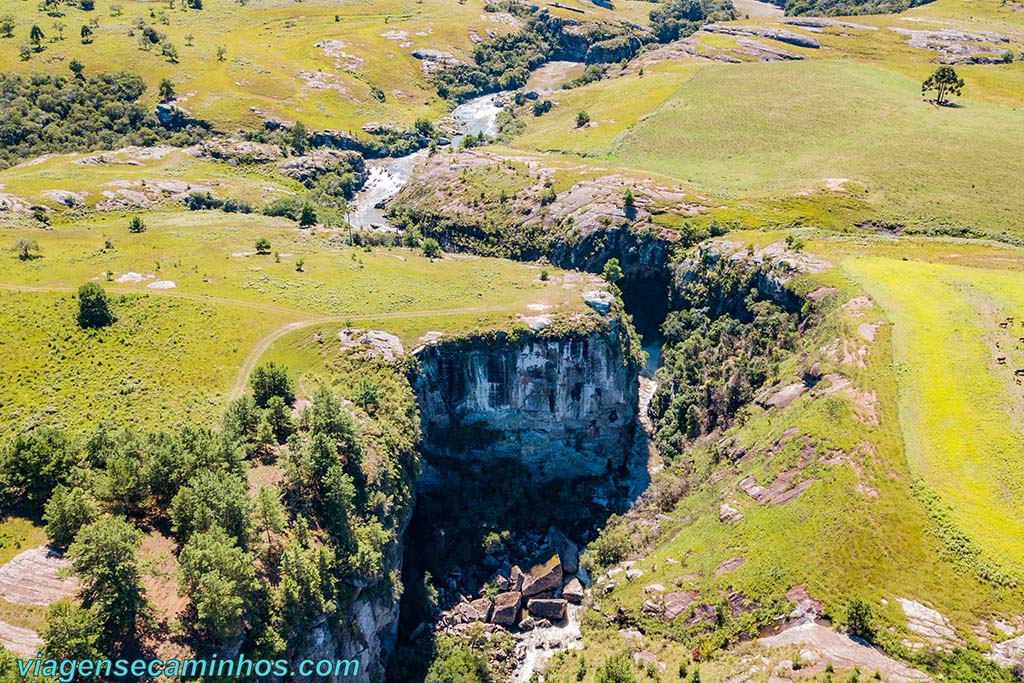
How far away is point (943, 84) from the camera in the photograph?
188000 millimetres

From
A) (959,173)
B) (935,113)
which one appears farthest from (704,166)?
(935,113)

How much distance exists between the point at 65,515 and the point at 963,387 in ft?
312

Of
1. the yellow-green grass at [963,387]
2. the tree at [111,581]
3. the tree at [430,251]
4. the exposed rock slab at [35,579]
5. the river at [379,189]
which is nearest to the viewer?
the tree at [111,581]

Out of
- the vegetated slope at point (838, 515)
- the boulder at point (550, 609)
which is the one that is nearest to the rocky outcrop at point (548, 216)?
the vegetated slope at point (838, 515)

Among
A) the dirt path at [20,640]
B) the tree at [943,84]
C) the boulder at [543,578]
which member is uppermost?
the tree at [943,84]

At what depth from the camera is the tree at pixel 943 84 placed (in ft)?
603

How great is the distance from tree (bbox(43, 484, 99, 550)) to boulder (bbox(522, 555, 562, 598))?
154 ft

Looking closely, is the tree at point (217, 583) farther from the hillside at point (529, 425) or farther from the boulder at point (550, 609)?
the boulder at point (550, 609)

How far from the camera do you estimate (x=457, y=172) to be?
16800cm

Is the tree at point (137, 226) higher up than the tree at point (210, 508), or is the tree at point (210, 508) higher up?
the tree at point (137, 226)

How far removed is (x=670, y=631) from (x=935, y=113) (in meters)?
178

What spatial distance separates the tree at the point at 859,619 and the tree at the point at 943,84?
609 ft

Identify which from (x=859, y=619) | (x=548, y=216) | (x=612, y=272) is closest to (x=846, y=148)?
(x=548, y=216)

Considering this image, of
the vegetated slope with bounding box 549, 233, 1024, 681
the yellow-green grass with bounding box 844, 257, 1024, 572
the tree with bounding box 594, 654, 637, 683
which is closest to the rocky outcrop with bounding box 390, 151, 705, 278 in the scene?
the yellow-green grass with bounding box 844, 257, 1024, 572
